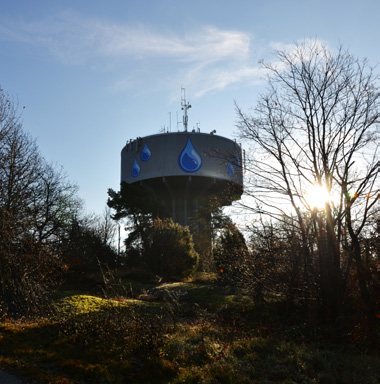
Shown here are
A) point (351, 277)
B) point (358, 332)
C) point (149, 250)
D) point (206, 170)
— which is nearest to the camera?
point (358, 332)

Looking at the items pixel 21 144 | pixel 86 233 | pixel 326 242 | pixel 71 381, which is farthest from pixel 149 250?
pixel 71 381

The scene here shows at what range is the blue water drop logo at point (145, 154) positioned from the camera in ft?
120

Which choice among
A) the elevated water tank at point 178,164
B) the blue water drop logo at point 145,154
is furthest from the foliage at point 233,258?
the blue water drop logo at point 145,154

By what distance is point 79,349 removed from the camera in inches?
330

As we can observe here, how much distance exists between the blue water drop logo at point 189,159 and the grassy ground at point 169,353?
24760mm

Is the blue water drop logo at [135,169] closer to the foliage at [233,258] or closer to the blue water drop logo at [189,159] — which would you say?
the blue water drop logo at [189,159]

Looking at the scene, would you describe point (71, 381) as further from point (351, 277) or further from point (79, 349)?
point (351, 277)

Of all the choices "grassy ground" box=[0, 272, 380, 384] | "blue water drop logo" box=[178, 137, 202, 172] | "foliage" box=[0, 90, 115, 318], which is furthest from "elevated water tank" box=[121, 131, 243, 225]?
"grassy ground" box=[0, 272, 380, 384]

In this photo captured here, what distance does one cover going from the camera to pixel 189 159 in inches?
1401

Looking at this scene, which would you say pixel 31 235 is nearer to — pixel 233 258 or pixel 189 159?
pixel 233 258

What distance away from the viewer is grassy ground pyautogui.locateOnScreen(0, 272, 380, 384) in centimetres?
689

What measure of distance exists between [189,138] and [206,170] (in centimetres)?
345

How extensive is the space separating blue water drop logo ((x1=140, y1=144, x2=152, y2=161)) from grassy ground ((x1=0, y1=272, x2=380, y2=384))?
85.8ft

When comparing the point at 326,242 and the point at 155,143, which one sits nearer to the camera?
the point at 326,242
